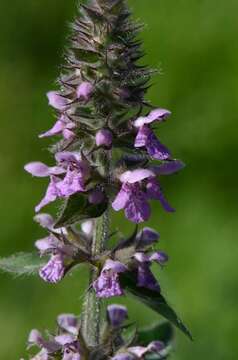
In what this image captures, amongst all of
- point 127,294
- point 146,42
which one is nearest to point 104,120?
point 127,294

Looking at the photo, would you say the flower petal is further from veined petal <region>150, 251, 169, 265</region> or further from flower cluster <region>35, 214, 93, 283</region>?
veined petal <region>150, 251, 169, 265</region>

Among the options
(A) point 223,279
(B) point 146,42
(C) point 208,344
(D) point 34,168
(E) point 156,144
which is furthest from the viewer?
(B) point 146,42

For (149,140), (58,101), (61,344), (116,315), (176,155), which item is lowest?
(61,344)

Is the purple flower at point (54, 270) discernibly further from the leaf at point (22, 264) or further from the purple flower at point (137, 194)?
the purple flower at point (137, 194)

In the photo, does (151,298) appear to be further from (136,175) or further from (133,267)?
(136,175)

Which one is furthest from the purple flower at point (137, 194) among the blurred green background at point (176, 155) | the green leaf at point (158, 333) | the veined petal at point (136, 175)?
the blurred green background at point (176, 155)

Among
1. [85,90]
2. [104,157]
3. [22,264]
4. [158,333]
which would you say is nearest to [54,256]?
[22,264]

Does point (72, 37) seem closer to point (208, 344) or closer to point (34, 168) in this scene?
point (34, 168)
